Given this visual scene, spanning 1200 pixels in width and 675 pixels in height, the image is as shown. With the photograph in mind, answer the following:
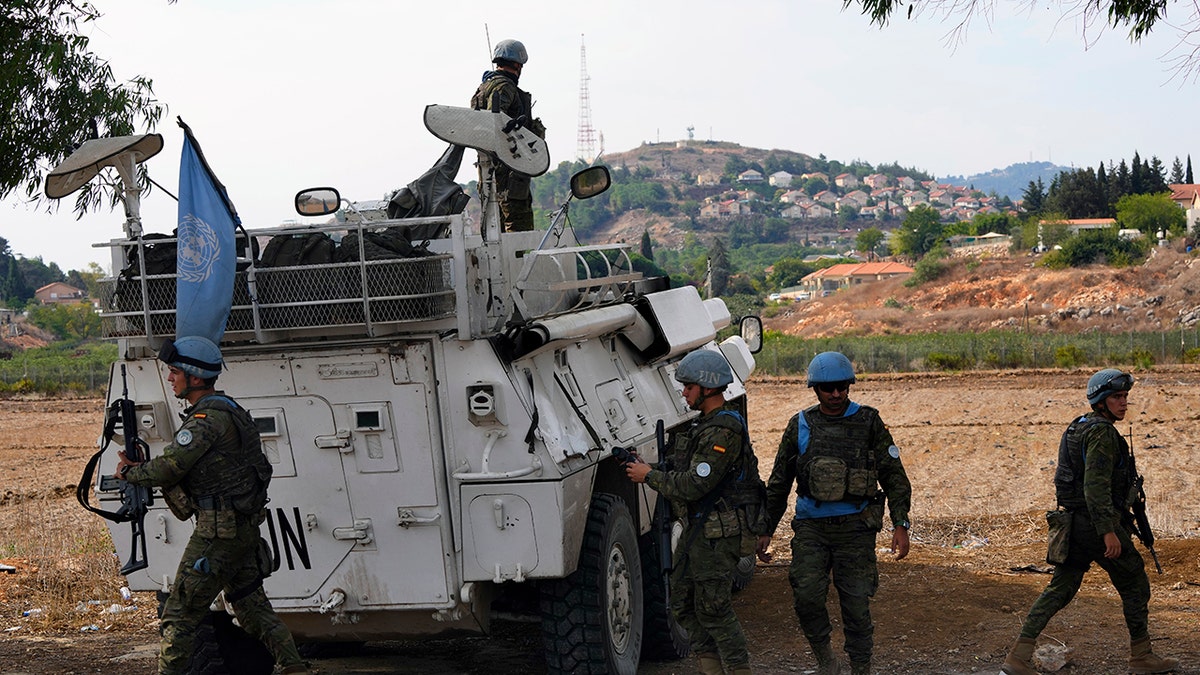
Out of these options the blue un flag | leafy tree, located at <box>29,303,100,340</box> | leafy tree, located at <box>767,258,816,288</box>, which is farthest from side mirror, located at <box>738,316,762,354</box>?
leafy tree, located at <box>767,258,816,288</box>

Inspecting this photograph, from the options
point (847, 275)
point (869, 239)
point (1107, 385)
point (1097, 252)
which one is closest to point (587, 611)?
point (1107, 385)

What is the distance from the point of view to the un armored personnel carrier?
21.8 ft

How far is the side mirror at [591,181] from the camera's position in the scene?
7.70 meters

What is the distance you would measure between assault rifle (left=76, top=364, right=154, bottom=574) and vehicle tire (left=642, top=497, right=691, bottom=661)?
114 inches

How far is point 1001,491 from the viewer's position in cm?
1708

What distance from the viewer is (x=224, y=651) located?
7617 mm

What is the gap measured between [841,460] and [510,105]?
374 centimetres

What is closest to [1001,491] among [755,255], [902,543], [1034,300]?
[902,543]

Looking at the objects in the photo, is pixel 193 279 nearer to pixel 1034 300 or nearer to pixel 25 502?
pixel 25 502

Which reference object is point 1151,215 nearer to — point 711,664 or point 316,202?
point 316,202

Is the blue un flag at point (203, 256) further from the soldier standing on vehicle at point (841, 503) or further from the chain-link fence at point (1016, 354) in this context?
the chain-link fence at point (1016, 354)

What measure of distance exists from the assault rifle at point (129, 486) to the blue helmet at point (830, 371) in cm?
334

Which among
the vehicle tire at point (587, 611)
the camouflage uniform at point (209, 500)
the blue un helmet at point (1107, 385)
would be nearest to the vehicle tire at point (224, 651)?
the camouflage uniform at point (209, 500)

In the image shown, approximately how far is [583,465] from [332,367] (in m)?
1.36
